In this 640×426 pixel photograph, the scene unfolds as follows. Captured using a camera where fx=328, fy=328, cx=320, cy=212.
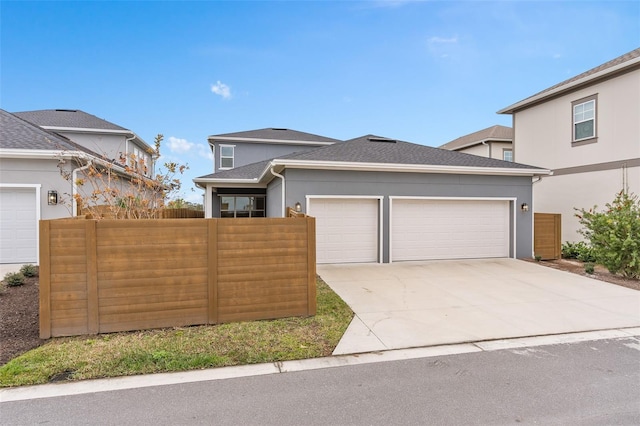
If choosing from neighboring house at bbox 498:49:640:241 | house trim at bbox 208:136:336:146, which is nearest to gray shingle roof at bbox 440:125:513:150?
neighboring house at bbox 498:49:640:241

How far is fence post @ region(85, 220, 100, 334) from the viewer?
4.30m

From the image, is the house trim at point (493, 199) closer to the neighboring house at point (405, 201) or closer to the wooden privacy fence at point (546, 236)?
the neighboring house at point (405, 201)

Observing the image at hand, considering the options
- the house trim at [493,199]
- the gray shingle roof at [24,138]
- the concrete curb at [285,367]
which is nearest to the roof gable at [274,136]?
the gray shingle roof at [24,138]

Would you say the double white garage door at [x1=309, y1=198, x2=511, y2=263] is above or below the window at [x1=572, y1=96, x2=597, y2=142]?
below

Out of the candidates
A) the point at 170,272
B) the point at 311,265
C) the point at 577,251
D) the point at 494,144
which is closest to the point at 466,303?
the point at 311,265

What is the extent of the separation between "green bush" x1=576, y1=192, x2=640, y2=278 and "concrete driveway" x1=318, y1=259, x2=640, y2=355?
3.24 feet

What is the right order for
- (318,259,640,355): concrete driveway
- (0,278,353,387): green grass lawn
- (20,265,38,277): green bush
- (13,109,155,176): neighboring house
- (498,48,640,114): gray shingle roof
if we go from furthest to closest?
1. (13,109,155,176): neighboring house
2. (498,48,640,114): gray shingle roof
3. (20,265,38,277): green bush
4. (318,259,640,355): concrete driveway
5. (0,278,353,387): green grass lawn

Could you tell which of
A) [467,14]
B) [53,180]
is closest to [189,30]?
[53,180]

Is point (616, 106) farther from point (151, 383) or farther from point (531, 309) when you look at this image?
point (151, 383)

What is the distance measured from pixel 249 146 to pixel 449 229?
13.2 metres

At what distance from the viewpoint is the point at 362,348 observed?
13.1 ft

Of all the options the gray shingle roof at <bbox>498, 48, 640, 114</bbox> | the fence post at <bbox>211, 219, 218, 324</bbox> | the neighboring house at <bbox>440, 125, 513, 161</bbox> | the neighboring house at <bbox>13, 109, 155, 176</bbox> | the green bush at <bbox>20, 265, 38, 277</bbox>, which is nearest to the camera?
the fence post at <bbox>211, 219, 218, 324</bbox>

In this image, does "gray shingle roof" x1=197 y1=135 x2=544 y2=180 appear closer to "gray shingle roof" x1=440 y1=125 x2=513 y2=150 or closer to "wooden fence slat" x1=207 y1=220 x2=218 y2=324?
"wooden fence slat" x1=207 y1=220 x2=218 y2=324

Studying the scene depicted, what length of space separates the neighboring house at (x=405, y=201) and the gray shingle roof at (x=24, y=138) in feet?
19.2
